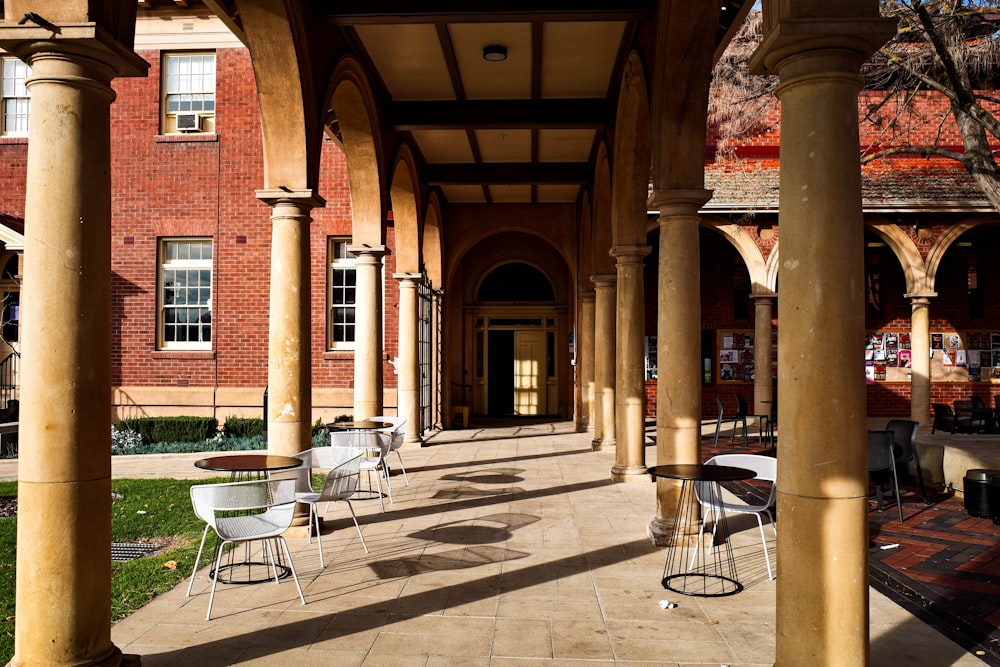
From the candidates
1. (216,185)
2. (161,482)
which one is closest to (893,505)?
(161,482)

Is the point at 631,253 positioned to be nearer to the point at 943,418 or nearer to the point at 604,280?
the point at 604,280

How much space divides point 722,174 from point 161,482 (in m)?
12.1

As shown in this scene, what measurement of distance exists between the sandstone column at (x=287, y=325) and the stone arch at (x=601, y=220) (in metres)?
5.74

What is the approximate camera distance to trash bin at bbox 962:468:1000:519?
5.73 metres

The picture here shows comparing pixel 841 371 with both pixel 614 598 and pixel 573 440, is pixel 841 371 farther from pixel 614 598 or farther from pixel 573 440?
pixel 573 440

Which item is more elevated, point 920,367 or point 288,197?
point 288,197

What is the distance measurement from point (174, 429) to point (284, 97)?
7.33 meters

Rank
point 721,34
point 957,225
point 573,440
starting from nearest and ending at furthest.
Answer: point 721,34 < point 573,440 < point 957,225

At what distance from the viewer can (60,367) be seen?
318 cm

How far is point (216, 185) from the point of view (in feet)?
46.4

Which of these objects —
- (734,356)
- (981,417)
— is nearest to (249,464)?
(981,417)

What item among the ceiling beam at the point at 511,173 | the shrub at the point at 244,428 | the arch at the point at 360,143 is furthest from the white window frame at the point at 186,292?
the arch at the point at 360,143

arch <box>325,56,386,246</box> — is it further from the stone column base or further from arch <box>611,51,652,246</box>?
the stone column base

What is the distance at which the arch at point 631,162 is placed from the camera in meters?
7.73
